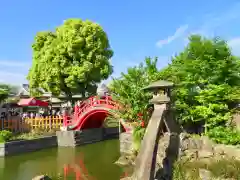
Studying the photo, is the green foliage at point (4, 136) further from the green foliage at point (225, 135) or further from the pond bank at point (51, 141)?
the green foliage at point (225, 135)

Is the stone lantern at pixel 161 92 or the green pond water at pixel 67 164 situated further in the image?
the green pond water at pixel 67 164

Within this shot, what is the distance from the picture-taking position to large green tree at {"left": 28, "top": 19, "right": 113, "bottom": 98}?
100ft

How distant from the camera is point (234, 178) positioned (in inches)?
439

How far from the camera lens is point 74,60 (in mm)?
30984

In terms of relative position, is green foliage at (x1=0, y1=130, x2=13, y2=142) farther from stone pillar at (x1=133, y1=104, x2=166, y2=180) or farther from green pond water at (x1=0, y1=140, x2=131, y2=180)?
stone pillar at (x1=133, y1=104, x2=166, y2=180)

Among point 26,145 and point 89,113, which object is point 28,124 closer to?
point 26,145

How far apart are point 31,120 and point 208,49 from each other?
17647 millimetres

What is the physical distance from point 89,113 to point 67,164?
740 centimetres

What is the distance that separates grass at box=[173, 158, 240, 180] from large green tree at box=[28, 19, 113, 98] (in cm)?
1925

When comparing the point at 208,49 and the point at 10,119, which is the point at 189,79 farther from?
the point at 10,119

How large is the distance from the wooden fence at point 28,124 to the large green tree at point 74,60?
4.64m

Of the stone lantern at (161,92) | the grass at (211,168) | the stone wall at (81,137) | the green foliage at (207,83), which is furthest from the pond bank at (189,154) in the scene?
the stone wall at (81,137)

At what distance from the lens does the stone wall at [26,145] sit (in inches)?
851

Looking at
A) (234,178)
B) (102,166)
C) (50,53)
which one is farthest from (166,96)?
(50,53)
